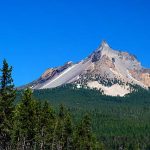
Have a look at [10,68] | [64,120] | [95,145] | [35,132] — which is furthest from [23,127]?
[95,145]

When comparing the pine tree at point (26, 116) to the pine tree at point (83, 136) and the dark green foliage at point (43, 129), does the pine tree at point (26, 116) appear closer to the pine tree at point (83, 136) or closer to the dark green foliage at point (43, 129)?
the dark green foliage at point (43, 129)

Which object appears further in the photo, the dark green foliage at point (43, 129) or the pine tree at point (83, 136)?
the pine tree at point (83, 136)

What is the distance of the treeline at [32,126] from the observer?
6525 cm

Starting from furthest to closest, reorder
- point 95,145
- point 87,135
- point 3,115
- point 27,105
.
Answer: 1. point 95,145
2. point 87,135
3. point 27,105
4. point 3,115

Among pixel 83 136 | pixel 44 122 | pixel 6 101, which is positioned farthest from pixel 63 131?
pixel 6 101

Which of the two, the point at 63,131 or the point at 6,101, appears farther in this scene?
the point at 63,131

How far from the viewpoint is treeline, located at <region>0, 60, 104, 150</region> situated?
6525cm

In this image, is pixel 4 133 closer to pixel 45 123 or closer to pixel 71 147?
pixel 45 123

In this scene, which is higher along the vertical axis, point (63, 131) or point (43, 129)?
point (63, 131)

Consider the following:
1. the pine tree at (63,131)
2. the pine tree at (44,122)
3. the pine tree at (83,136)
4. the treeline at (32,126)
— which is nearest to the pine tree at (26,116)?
the treeline at (32,126)

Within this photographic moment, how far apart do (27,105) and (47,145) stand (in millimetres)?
29030

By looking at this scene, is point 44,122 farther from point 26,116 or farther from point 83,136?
point 83,136

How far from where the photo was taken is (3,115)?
64750 mm

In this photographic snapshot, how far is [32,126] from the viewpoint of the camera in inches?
3019
